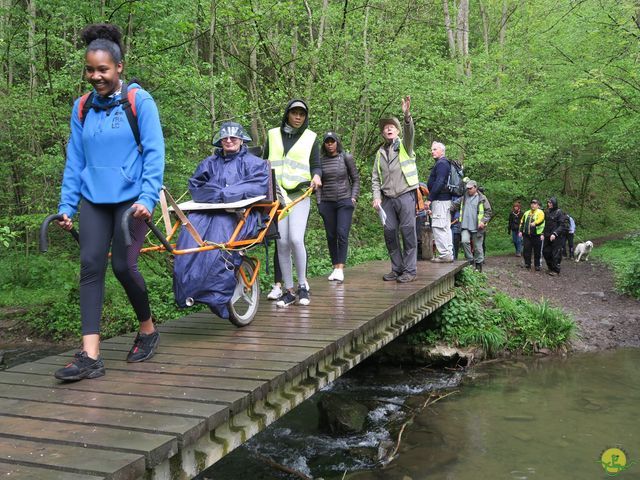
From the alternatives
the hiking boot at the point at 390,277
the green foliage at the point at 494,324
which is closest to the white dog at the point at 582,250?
the green foliage at the point at 494,324

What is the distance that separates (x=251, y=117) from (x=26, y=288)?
272 inches

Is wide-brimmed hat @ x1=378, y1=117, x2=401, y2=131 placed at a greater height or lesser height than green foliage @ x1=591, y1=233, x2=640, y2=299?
greater

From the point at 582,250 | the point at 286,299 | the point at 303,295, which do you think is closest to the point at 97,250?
the point at 286,299

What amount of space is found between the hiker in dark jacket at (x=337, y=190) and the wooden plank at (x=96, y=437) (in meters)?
4.72

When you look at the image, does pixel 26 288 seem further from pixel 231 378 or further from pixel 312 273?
pixel 231 378

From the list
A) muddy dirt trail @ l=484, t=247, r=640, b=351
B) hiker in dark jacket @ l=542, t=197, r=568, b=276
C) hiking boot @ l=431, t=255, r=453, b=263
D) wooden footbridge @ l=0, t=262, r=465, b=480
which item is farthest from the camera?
hiker in dark jacket @ l=542, t=197, r=568, b=276

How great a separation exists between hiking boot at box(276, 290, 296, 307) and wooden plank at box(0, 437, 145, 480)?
3.61 m

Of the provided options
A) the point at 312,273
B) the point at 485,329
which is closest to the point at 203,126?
the point at 312,273

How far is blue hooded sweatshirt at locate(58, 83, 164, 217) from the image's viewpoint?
3.54 metres

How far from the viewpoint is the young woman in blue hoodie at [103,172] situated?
11.6 feet

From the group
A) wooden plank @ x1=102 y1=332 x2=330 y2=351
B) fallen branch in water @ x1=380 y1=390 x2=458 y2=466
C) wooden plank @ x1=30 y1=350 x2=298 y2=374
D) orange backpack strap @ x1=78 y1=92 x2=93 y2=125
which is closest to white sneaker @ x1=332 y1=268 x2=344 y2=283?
fallen branch in water @ x1=380 y1=390 x2=458 y2=466

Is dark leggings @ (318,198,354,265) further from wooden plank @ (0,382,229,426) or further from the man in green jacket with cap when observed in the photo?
wooden plank @ (0,382,229,426)

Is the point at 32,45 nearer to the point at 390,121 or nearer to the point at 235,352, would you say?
the point at 390,121

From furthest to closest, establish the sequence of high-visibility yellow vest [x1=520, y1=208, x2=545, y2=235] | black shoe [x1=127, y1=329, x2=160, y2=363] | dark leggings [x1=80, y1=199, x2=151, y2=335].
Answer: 1. high-visibility yellow vest [x1=520, y1=208, x2=545, y2=235]
2. black shoe [x1=127, y1=329, x2=160, y2=363]
3. dark leggings [x1=80, y1=199, x2=151, y2=335]
